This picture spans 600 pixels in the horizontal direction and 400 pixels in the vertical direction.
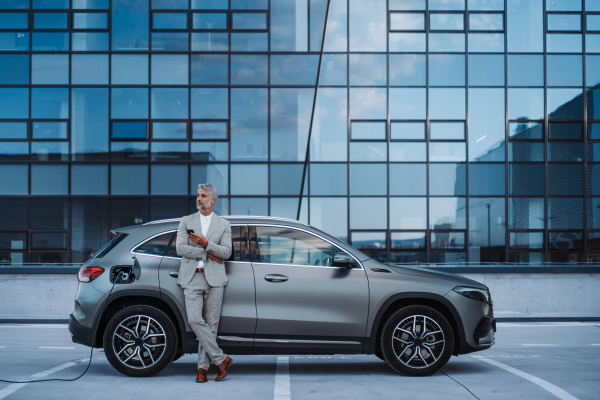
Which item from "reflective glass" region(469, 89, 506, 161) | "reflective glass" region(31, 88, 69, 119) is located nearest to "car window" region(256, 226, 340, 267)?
"reflective glass" region(469, 89, 506, 161)

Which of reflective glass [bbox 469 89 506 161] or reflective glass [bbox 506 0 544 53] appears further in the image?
reflective glass [bbox 506 0 544 53]

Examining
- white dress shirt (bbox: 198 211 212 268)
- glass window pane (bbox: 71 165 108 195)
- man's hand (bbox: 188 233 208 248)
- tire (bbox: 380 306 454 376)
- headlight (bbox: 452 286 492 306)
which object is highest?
glass window pane (bbox: 71 165 108 195)

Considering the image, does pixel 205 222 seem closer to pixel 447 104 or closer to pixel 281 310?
pixel 281 310

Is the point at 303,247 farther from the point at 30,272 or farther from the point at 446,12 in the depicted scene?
the point at 446,12

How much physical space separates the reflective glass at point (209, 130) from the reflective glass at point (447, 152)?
6.61m

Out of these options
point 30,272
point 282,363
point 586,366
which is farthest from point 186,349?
point 30,272

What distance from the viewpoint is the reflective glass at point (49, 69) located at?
1753 cm

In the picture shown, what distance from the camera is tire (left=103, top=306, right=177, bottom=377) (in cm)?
592

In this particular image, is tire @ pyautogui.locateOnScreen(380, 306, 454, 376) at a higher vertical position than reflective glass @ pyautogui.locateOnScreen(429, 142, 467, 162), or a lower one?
lower

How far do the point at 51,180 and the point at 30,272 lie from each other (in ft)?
16.6

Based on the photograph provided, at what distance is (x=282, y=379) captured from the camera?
240 inches

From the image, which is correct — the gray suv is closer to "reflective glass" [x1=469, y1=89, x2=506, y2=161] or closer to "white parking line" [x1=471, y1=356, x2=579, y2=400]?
"white parking line" [x1=471, y1=356, x2=579, y2=400]

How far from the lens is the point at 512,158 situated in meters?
17.7

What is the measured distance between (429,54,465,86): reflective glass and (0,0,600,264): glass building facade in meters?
0.06
